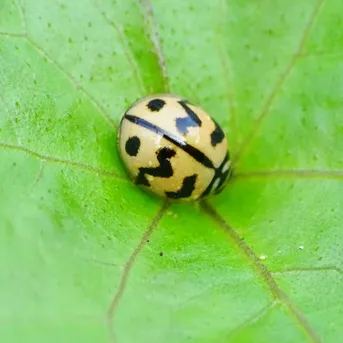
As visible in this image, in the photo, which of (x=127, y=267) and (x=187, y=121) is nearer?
(x=127, y=267)

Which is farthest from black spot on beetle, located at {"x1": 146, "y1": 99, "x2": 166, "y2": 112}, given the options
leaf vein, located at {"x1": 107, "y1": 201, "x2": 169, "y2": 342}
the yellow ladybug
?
leaf vein, located at {"x1": 107, "y1": 201, "x2": 169, "y2": 342}

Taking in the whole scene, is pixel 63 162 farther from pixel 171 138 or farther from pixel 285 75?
pixel 285 75

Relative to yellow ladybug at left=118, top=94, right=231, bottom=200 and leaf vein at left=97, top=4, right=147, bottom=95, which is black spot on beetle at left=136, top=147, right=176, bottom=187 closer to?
yellow ladybug at left=118, top=94, right=231, bottom=200

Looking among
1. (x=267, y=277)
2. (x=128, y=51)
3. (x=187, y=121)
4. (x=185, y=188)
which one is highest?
(x=128, y=51)

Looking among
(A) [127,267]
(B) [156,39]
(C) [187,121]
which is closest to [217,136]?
(C) [187,121]

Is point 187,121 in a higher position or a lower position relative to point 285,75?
lower

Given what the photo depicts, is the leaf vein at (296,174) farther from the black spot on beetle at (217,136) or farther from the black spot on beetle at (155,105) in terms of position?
the black spot on beetle at (155,105)

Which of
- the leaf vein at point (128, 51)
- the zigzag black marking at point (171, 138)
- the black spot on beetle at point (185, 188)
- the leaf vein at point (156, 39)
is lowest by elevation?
the black spot on beetle at point (185, 188)

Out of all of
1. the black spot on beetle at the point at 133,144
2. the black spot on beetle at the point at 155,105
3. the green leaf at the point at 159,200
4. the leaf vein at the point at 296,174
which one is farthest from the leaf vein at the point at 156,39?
the leaf vein at the point at 296,174
